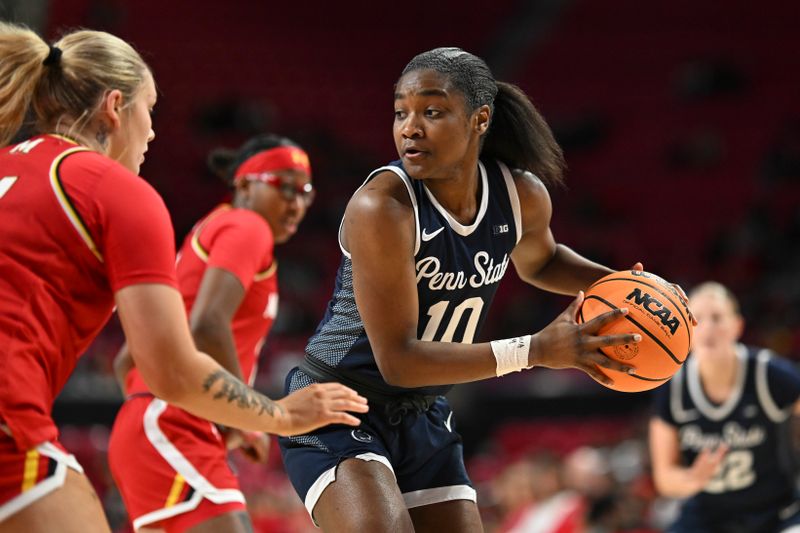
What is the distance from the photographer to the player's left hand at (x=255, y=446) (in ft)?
16.5

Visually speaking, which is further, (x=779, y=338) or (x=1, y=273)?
(x=779, y=338)

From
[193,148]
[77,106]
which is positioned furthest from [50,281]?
[193,148]

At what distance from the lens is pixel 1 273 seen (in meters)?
2.85

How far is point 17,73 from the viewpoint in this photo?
125 inches

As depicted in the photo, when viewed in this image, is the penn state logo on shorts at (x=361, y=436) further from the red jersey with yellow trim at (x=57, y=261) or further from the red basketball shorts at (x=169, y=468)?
the red jersey with yellow trim at (x=57, y=261)

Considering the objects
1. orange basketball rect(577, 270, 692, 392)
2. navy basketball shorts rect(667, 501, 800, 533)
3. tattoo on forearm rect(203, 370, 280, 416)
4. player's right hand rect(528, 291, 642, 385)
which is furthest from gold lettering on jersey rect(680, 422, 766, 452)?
tattoo on forearm rect(203, 370, 280, 416)

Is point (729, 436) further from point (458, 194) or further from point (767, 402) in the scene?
point (458, 194)

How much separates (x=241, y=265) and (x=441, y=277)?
127 cm

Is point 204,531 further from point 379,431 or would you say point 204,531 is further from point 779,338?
point 779,338

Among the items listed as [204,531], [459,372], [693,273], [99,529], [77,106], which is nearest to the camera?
[99,529]

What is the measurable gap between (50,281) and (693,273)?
1612 cm

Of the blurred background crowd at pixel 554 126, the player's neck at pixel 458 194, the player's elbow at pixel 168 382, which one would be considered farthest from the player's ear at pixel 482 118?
the blurred background crowd at pixel 554 126

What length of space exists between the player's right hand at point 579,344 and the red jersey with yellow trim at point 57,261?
1.27 m

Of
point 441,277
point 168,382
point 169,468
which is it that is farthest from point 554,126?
point 168,382
